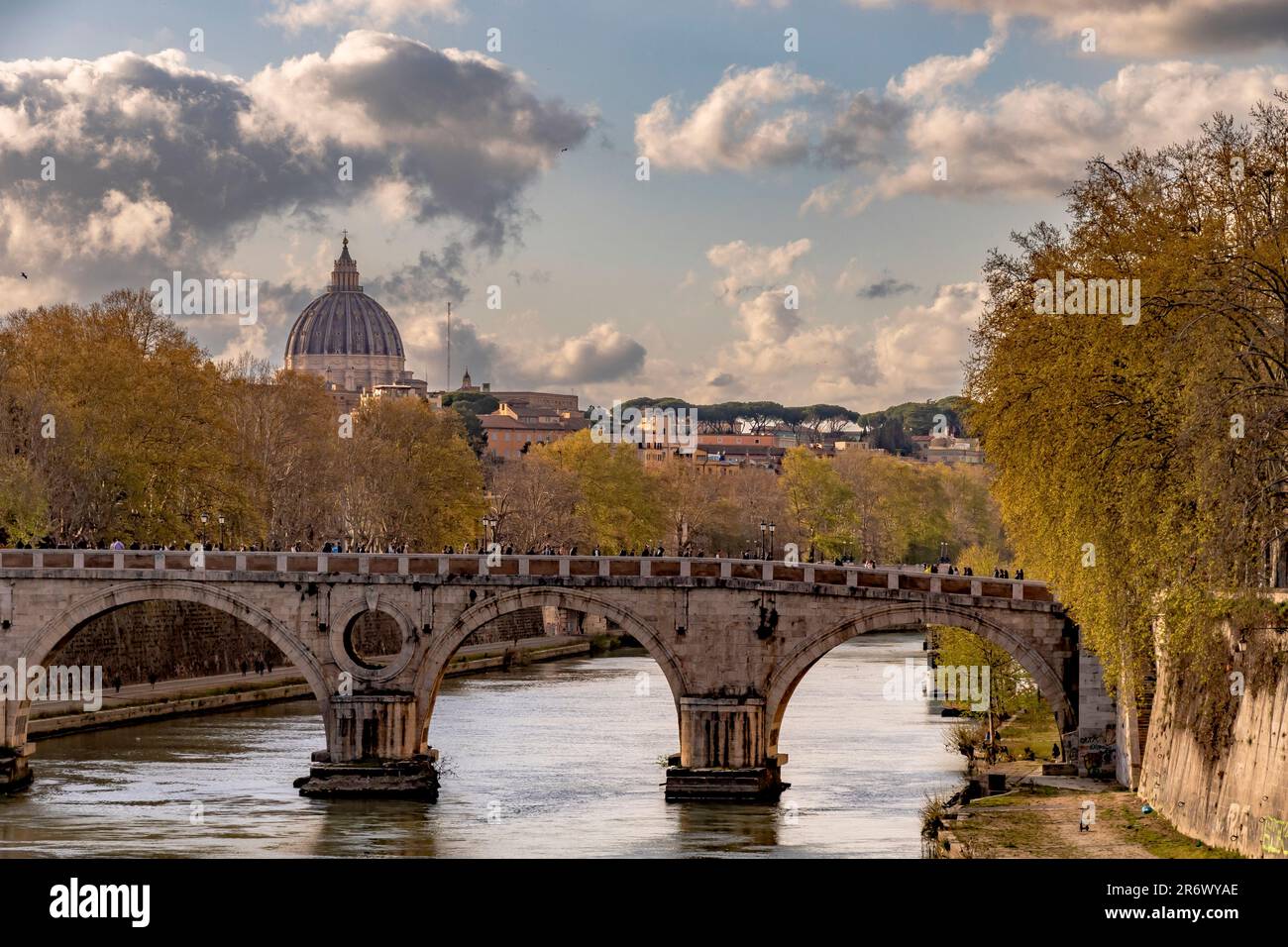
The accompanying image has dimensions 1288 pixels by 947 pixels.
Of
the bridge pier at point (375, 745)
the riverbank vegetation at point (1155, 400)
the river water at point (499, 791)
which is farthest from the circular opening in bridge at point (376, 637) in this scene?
the riverbank vegetation at point (1155, 400)

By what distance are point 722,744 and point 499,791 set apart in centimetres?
473

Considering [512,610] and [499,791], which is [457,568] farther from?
[499,791]

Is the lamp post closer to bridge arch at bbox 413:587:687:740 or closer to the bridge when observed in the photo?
the bridge

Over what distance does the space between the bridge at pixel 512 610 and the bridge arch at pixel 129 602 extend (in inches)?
1.7

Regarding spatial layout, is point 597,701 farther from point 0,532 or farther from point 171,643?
point 0,532

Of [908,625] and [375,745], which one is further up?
[908,625]

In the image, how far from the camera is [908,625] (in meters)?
45.1

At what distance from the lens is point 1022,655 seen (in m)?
43.9

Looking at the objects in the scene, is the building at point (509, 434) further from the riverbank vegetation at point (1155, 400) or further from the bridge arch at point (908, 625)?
the riverbank vegetation at point (1155, 400)

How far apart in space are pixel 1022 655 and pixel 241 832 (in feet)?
51.3

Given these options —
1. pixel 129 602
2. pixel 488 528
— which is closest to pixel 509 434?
pixel 488 528
